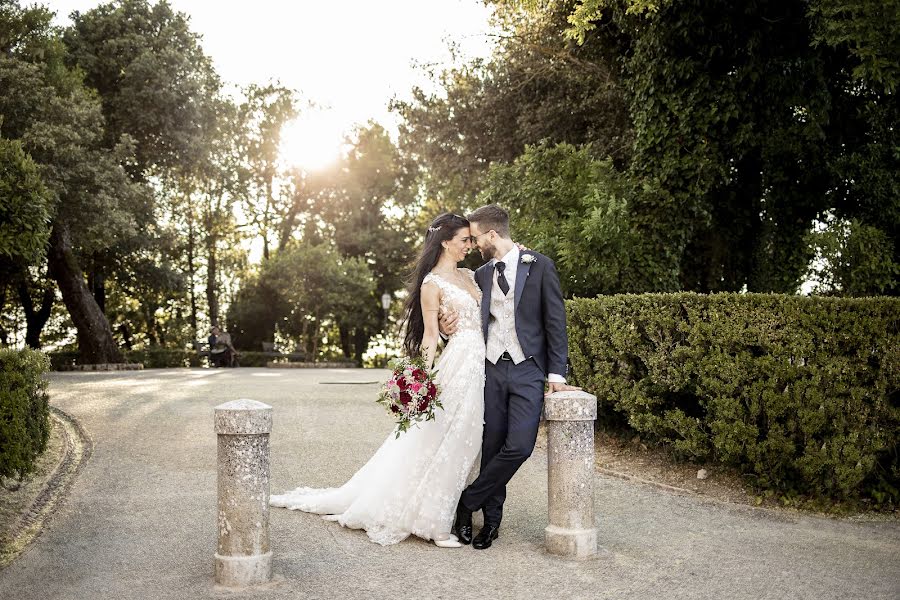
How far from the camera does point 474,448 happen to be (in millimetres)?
5953

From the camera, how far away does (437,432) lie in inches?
237

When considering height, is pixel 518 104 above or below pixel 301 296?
above

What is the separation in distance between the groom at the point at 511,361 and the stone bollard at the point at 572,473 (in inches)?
6.7

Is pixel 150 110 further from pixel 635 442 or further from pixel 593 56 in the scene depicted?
pixel 635 442

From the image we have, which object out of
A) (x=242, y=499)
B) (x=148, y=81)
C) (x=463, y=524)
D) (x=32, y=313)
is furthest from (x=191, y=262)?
(x=242, y=499)

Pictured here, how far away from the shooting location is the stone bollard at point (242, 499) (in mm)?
4840

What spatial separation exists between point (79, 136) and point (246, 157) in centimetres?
2468

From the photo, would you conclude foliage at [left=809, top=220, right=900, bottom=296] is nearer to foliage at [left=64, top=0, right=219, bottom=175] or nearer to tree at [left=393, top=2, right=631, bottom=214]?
tree at [left=393, top=2, right=631, bottom=214]

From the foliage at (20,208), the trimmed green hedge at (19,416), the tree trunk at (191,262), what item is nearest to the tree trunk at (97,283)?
the tree trunk at (191,262)

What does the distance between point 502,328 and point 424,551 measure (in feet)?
5.26

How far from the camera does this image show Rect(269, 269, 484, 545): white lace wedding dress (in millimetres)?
5848

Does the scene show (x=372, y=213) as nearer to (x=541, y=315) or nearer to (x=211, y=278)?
(x=211, y=278)

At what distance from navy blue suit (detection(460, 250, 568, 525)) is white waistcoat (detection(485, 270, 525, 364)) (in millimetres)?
48

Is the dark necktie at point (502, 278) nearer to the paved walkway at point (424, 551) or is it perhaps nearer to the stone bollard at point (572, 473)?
the stone bollard at point (572, 473)
